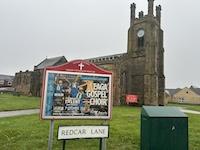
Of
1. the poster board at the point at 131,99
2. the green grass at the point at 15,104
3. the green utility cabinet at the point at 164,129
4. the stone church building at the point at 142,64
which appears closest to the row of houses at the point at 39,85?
the stone church building at the point at 142,64

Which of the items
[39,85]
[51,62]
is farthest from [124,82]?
[39,85]

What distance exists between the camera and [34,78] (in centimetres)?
7012

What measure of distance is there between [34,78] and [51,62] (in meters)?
6.32

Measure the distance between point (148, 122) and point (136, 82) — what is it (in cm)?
4333

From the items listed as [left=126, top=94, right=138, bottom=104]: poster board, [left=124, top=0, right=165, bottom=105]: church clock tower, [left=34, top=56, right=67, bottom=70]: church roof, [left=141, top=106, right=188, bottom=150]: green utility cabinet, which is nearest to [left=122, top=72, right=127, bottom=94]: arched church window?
[left=124, top=0, right=165, bottom=105]: church clock tower

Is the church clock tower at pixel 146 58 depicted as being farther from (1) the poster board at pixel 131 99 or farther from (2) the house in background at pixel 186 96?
(2) the house in background at pixel 186 96

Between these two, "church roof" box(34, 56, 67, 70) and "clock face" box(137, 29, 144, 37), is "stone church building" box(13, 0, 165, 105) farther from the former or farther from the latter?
"church roof" box(34, 56, 67, 70)

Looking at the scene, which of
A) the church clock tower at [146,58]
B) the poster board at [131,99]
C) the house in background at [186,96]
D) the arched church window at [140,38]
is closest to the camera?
the poster board at [131,99]

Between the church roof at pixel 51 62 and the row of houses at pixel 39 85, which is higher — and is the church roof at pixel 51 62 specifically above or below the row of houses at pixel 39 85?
above

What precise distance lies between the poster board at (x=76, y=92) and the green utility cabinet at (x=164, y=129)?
3.61 feet

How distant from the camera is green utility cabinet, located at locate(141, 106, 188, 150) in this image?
19.8ft

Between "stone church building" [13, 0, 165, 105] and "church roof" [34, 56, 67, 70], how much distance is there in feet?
61.4

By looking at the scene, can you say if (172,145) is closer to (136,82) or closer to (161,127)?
(161,127)

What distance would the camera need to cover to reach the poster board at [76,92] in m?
6.19
